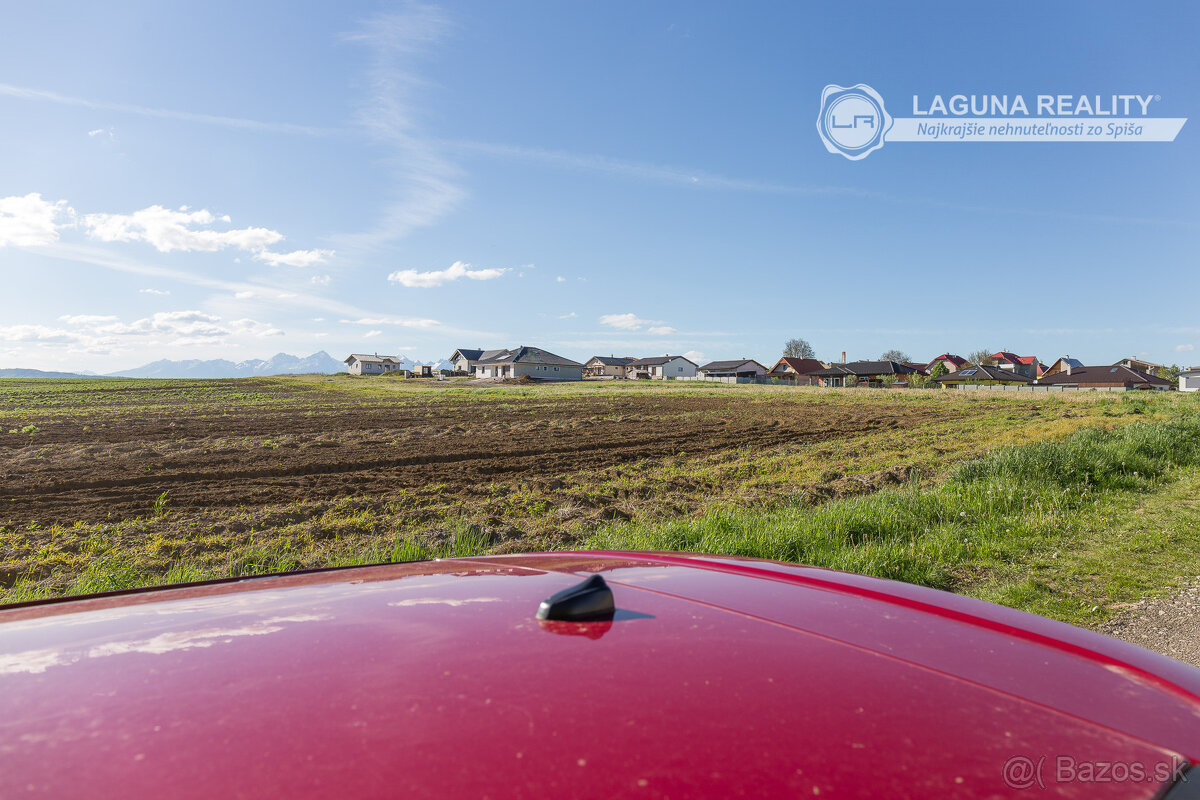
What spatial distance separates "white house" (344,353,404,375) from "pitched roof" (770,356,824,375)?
255 feet

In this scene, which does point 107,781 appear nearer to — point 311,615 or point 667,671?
point 311,615

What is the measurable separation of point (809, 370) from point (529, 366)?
156 ft

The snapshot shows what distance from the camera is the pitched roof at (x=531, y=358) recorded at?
9350cm

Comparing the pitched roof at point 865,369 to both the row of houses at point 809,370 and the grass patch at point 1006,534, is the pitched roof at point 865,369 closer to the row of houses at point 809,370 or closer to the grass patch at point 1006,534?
the row of houses at point 809,370

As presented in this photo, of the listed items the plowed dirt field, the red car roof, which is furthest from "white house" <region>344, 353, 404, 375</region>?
the red car roof

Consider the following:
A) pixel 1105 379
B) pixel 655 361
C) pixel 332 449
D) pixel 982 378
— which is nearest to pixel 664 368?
pixel 655 361

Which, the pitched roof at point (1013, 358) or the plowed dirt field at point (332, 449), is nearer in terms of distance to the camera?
the plowed dirt field at point (332, 449)

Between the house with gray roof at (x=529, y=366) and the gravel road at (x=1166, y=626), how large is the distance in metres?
85.9

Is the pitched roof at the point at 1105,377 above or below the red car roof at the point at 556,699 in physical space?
above

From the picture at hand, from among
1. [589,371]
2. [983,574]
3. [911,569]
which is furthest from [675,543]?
[589,371]

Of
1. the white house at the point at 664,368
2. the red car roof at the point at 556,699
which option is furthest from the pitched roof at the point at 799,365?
the red car roof at the point at 556,699

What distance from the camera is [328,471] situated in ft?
42.3

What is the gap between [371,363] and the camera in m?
125

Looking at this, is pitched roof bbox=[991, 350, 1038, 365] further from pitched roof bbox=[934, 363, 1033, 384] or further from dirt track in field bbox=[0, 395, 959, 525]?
dirt track in field bbox=[0, 395, 959, 525]
